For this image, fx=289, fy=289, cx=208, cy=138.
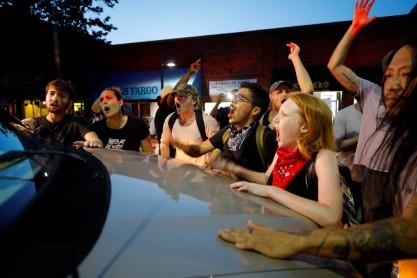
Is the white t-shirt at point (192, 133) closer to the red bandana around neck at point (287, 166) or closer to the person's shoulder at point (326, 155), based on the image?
the red bandana around neck at point (287, 166)

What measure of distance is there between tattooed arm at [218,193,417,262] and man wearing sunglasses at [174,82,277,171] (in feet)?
5.71

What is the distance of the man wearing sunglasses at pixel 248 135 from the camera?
280 centimetres

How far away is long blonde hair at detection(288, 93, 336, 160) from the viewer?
Result: 1.76 metres

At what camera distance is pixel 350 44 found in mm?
2822

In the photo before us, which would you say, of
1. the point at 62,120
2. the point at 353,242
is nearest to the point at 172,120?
the point at 62,120

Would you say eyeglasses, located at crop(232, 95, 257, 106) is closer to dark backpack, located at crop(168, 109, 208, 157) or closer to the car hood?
dark backpack, located at crop(168, 109, 208, 157)

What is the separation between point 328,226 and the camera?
56.8 inches

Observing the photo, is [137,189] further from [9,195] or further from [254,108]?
[254,108]

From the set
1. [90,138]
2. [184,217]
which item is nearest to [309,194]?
[184,217]

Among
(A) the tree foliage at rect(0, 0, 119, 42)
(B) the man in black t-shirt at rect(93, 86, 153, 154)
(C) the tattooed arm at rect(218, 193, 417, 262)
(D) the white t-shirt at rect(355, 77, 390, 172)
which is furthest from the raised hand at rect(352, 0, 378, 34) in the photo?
(A) the tree foliage at rect(0, 0, 119, 42)

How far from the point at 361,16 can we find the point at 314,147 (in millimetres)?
1883

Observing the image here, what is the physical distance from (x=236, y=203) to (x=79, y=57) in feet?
53.2

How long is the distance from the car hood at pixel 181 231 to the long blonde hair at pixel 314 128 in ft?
1.45

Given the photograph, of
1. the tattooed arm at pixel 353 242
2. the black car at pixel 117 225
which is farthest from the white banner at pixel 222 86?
the tattooed arm at pixel 353 242
